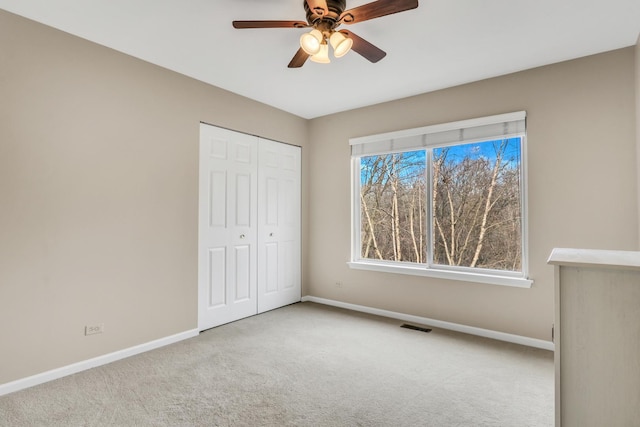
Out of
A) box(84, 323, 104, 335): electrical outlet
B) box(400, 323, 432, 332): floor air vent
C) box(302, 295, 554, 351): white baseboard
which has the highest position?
box(84, 323, 104, 335): electrical outlet

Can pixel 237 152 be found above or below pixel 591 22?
below

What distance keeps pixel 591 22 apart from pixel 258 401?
11.6ft

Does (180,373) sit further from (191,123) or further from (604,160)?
(604,160)

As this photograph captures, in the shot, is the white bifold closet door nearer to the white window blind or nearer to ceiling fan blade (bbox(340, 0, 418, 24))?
the white window blind

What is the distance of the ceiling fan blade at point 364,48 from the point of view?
2182 mm

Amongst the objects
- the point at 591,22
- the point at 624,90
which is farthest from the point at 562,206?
the point at 591,22

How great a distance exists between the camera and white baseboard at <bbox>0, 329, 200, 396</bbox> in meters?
2.36

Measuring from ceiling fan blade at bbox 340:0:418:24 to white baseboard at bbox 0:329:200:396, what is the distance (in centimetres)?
310

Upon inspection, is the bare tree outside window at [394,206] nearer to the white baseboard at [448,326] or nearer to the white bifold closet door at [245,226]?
the white baseboard at [448,326]

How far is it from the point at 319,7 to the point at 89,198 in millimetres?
2279

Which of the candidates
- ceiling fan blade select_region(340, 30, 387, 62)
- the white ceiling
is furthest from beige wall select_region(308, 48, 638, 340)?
ceiling fan blade select_region(340, 30, 387, 62)

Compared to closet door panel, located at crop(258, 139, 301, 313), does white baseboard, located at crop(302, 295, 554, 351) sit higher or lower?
lower

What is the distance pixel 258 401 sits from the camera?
2.24 meters

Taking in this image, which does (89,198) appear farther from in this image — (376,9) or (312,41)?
(376,9)
